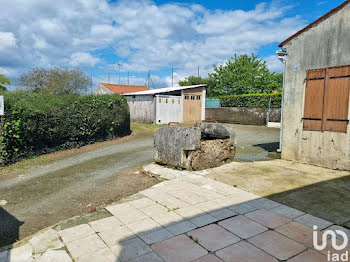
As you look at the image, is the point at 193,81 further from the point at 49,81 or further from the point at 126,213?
the point at 126,213

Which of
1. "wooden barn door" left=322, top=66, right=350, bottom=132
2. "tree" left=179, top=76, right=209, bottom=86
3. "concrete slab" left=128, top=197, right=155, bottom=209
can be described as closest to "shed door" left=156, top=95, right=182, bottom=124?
"wooden barn door" left=322, top=66, right=350, bottom=132

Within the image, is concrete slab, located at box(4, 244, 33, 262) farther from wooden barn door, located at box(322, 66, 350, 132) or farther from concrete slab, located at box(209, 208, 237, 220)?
wooden barn door, located at box(322, 66, 350, 132)

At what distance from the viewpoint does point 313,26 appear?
6809 millimetres

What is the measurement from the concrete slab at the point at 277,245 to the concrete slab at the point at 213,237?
11.1 inches

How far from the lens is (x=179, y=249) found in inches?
117

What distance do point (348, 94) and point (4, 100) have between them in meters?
10.7

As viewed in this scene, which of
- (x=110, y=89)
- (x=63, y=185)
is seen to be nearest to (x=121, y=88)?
(x=110, y=89)

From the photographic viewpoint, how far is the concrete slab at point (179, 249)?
279 centimetres

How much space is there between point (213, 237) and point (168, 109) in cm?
1804

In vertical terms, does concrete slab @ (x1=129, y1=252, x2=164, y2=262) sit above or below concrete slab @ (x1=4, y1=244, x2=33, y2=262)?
above

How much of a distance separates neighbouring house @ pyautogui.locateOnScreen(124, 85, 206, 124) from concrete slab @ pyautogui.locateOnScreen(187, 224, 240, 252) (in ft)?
55.5

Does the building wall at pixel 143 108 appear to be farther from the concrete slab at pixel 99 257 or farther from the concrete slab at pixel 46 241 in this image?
the concrete slab at pixel 99 257

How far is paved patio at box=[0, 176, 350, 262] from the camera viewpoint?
2.84m

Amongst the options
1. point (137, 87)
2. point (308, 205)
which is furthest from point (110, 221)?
point (137, 87)
